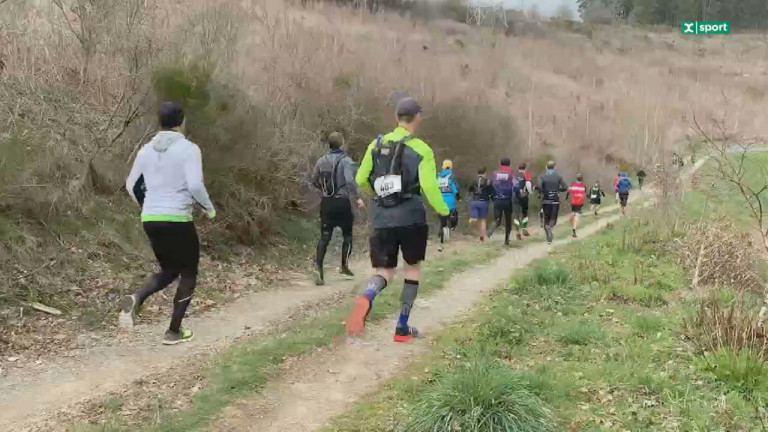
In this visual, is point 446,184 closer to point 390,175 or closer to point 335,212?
point 335,212

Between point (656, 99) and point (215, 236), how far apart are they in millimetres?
55392

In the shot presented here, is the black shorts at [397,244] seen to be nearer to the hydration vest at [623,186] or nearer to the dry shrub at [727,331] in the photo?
the dry shrub at [727,331]

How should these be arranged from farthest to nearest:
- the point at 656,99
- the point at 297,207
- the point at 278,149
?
the point at 656,99
the point at 297,207
the point at 278,149

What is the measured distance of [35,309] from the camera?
6.22 meters

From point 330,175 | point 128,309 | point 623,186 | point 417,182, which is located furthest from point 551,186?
point 128,309

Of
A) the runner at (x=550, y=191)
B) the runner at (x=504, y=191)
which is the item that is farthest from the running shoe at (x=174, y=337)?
the runner at (x=550, y=191)

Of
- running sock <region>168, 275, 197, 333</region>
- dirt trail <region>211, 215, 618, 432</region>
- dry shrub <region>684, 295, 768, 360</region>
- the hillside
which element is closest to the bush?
dirt trail <region>211, 215, 618, 432</region>

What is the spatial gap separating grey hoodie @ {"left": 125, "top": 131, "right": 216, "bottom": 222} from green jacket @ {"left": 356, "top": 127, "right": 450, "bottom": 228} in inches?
53.4

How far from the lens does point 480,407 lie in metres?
3.77

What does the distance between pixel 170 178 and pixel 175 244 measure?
1.79 ft

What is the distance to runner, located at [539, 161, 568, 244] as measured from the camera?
1436cm

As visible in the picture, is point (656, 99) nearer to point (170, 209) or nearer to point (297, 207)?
point (297, 207)

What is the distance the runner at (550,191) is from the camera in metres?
14.4

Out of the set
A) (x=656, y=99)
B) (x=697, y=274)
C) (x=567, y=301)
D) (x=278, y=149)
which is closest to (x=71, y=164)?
(x=278, y=149)
